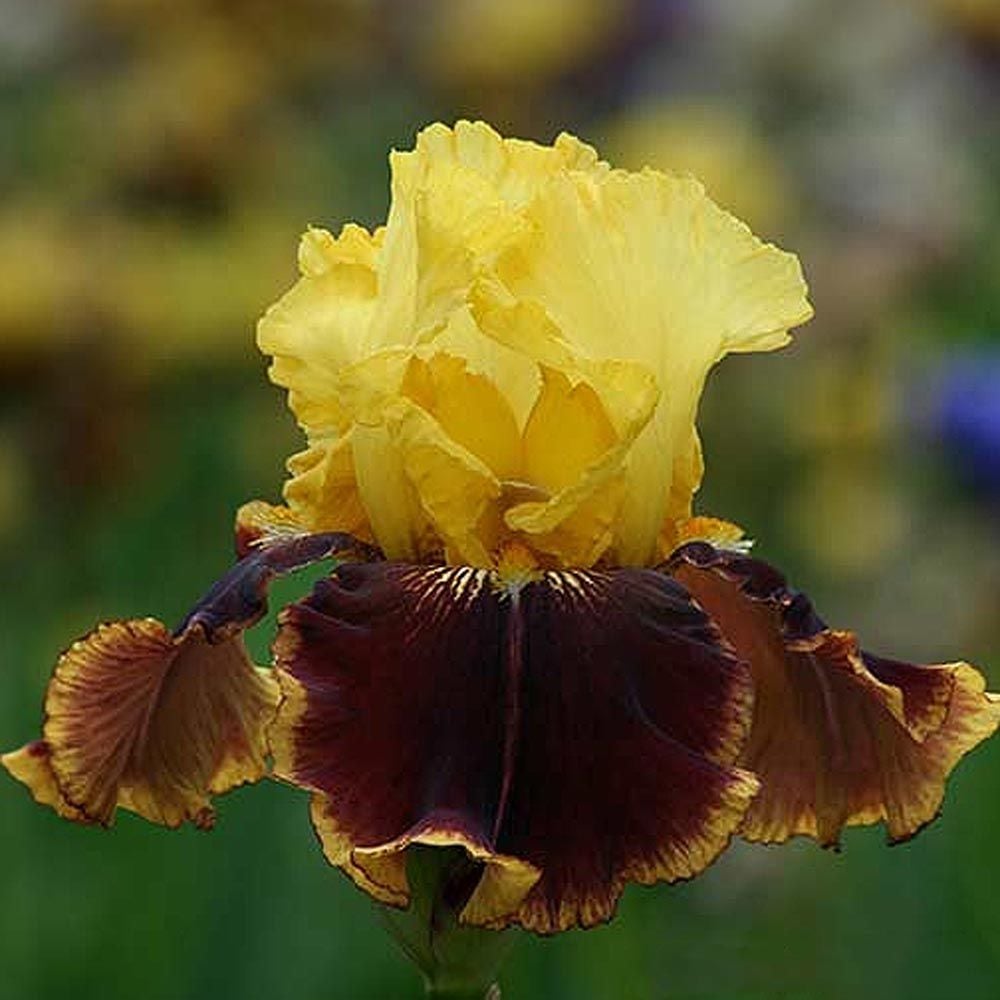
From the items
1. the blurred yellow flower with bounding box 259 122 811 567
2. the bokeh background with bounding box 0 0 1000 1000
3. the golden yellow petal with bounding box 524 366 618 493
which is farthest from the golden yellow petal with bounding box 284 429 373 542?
the bokeh background with bounding box 0 0 1000 1000

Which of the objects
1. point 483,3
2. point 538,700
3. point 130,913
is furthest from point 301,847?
point 483,3

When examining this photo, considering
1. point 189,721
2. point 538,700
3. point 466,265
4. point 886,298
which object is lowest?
point 886,298

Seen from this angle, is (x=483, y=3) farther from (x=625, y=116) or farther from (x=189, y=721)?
(x=189, y=721)

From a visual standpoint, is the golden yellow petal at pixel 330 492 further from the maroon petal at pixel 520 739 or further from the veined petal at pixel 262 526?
the maroon petal at pixel 520 739

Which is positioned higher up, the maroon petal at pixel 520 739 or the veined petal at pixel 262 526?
the maroon petal at pixel 520 739

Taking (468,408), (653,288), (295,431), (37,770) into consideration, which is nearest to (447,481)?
(468,408)

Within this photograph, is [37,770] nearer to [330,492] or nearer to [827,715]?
[330,492]

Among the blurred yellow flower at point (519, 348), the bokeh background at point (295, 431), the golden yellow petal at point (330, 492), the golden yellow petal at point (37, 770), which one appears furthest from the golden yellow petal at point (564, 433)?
the bokeh background at point (295, 431)

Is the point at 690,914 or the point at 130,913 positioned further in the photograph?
the point at 690,914
